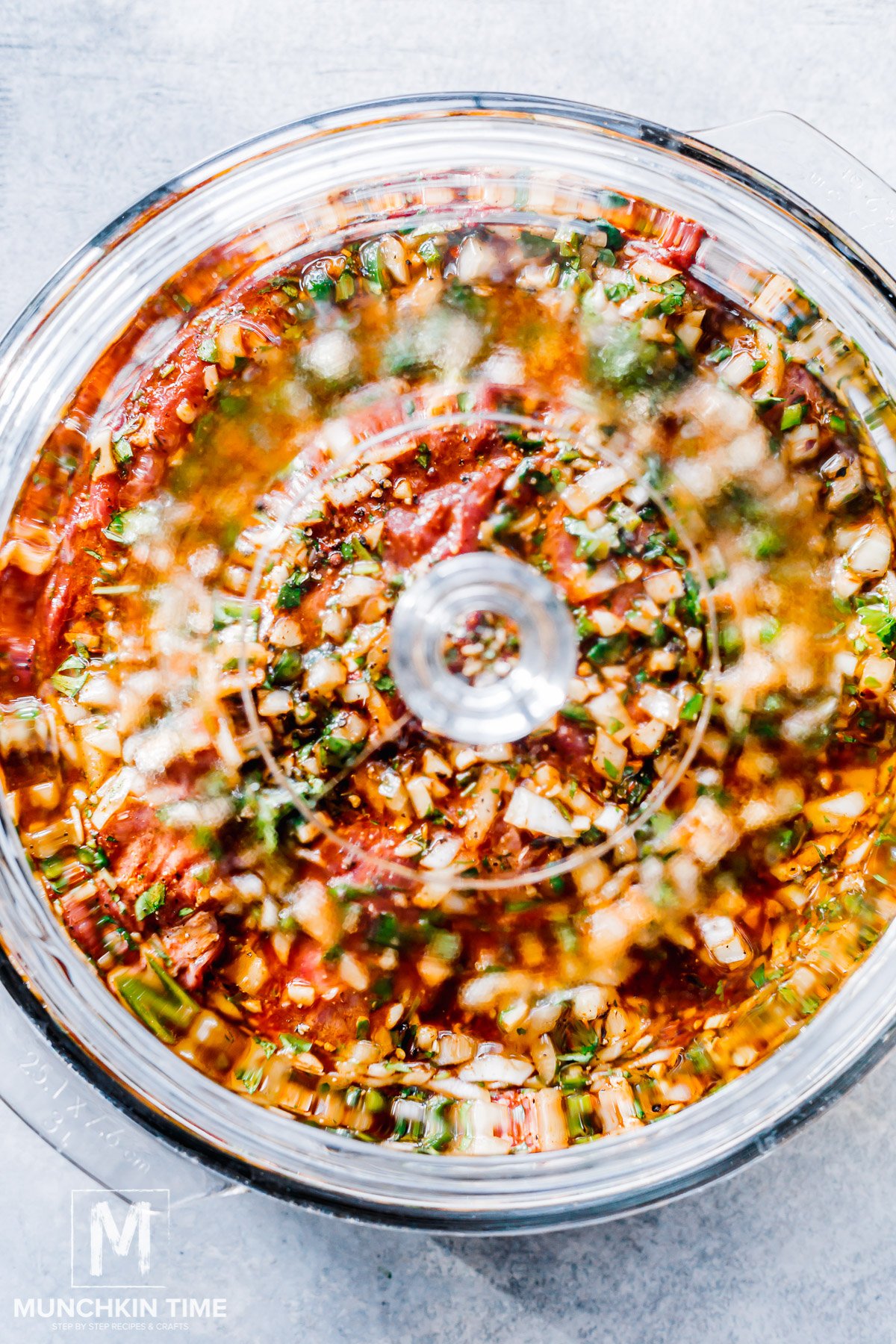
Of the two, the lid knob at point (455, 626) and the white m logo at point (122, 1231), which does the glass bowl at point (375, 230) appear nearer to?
the white m logo at point (122, 1231)

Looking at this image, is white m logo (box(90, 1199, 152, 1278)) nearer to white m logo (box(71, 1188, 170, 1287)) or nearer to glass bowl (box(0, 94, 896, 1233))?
white m logo (box(71, 1188, 170, 1287))

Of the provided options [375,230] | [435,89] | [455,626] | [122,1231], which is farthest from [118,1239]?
[435,89]

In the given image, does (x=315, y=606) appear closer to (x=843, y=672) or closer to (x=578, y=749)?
(x=578, y=749)

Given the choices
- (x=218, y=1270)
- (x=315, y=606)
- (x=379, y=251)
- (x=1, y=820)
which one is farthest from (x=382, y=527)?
(x=218, y=1270)

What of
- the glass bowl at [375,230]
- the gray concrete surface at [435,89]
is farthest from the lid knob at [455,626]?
the gray concrete surface at [435,89]

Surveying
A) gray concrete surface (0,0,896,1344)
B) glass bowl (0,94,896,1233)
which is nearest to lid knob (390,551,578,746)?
glass bowl (0,94,896,1233)
